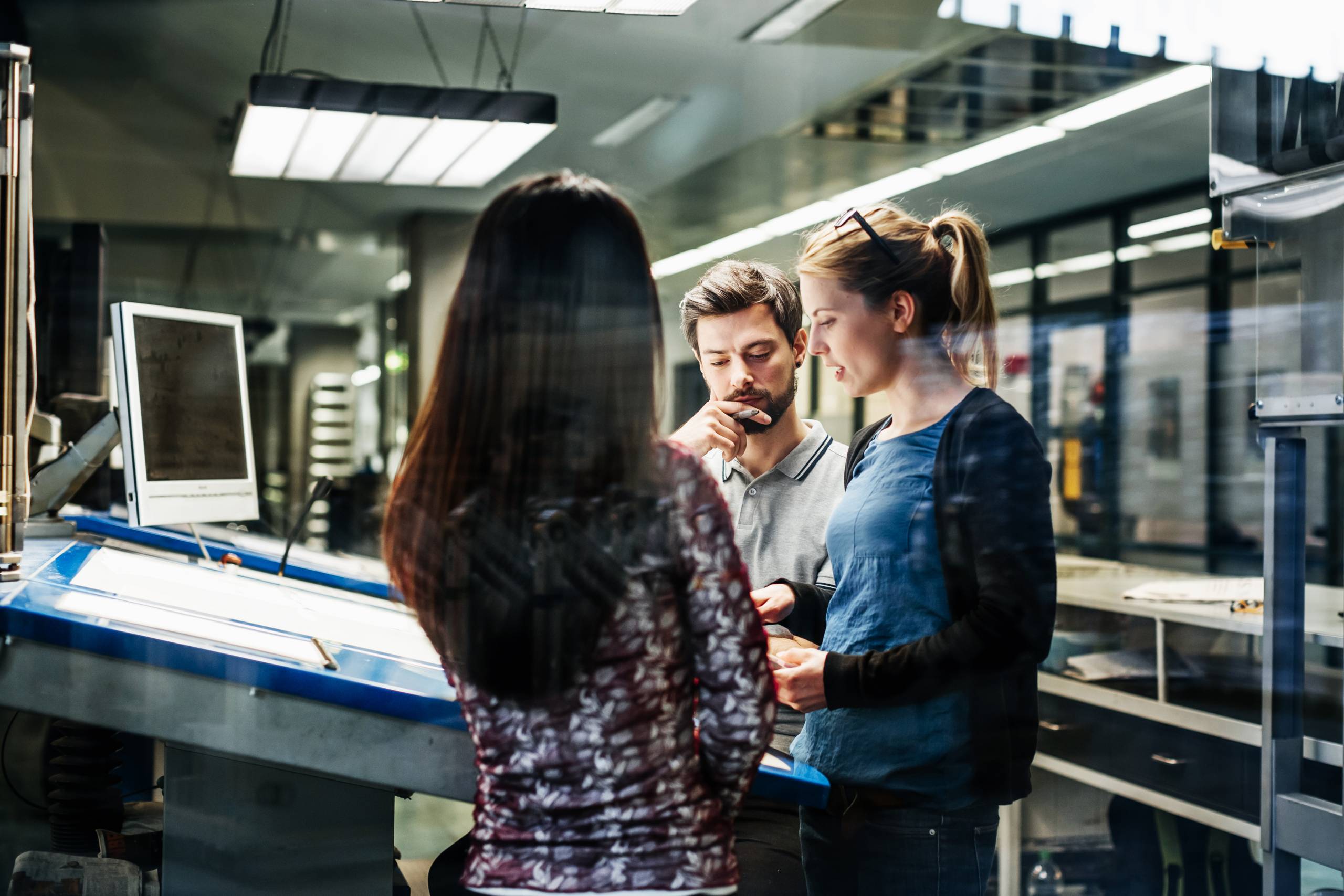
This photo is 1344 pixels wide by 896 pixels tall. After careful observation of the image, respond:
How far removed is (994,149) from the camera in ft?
8.47

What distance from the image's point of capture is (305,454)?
5.34 m

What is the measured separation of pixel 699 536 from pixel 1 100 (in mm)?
1356

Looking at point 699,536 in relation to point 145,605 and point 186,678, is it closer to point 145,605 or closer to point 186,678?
point 186,678

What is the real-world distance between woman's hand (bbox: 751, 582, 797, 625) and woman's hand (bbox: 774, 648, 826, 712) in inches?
2.6

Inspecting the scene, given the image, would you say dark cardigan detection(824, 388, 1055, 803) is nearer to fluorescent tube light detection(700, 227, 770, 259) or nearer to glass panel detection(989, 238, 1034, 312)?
glass panel detection(989, 238, 1034, 312)

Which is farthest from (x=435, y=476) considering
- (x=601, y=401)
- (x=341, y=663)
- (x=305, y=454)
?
(x=305, y=454)

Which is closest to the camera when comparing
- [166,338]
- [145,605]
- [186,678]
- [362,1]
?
[186,678]

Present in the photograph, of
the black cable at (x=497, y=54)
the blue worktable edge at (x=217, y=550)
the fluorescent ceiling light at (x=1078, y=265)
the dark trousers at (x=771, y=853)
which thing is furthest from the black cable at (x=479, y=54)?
the fluorescent ceiling light at (x=1078, y=265)

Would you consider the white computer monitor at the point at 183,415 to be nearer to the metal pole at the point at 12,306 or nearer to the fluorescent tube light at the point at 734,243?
the metal pole at the point at 12,306

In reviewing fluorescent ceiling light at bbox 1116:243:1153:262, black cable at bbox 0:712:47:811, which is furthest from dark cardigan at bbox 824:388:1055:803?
fluorescent ceiling light at bbox 1116:243:1153:262

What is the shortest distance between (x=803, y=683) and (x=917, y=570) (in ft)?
0.72

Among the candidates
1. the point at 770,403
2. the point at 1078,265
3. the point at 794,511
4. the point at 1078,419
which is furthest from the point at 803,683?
the point at 1078,419

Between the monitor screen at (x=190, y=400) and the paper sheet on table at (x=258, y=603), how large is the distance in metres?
0.17

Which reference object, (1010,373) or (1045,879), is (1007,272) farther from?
(1045,879)
